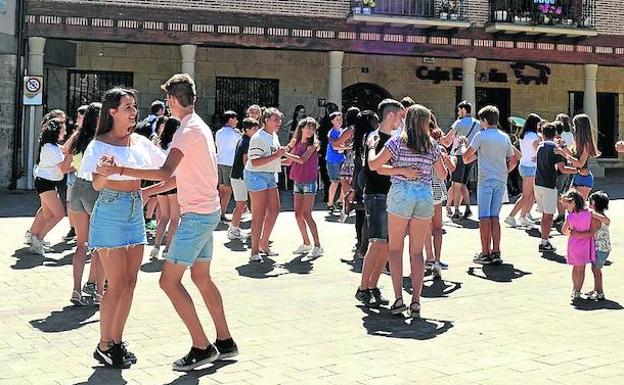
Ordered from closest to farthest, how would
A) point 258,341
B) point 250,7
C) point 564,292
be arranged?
point 258,341
point 564,292
point 250,7

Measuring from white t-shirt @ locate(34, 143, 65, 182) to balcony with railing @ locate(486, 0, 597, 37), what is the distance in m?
15.0

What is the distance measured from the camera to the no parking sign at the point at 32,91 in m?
17.4

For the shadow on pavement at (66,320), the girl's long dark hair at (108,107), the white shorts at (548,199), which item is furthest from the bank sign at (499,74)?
the girl's long dark hair at (108,107)

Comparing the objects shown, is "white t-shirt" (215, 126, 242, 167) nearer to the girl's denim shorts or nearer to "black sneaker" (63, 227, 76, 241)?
"black sneaker" (63, 227, 76, 241)

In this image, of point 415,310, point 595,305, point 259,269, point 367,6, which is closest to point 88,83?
point 367,6

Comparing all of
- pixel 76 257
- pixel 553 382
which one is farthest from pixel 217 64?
pixel 553 382

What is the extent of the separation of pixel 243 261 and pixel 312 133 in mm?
1851

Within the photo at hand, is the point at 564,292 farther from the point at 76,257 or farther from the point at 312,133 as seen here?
the point at 76,257

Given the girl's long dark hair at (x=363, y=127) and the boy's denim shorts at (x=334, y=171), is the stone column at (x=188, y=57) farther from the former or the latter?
the girl's long dark hair at (x=363, y=127)

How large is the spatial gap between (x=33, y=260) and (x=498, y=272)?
5649 millimetres

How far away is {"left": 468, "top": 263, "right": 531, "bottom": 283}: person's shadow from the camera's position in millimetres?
8438

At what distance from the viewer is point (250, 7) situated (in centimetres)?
1952

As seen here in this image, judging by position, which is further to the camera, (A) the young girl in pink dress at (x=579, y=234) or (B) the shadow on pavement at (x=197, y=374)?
(A) the young girl in pink dress at (x=579, y=234)

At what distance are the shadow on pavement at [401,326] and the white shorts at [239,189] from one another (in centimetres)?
426
